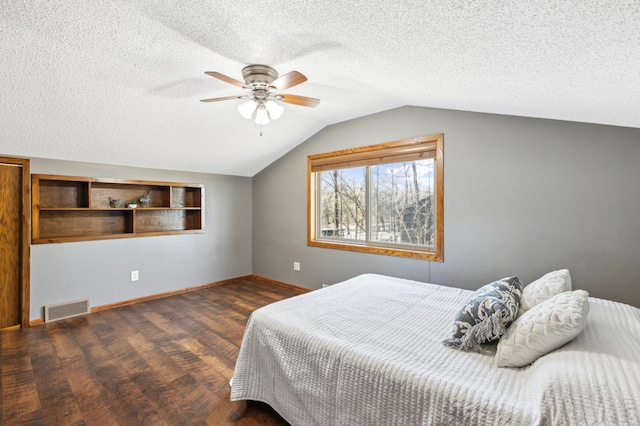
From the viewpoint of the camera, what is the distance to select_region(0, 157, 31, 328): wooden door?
3.10 metres

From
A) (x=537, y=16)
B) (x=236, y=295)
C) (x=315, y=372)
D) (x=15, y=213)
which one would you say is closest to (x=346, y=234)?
(x=236, y=295)

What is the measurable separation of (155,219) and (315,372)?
371cm

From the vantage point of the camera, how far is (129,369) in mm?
2352

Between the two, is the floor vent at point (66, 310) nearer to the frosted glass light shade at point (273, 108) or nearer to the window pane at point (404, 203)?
the frosted glass light shade at point (273, 108)

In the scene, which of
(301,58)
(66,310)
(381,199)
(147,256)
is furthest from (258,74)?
(66,310)

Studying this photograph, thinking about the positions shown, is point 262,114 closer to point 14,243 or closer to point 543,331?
point 543,331

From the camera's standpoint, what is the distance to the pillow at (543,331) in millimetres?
1216

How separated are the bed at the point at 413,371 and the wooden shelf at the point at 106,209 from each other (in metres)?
2.99

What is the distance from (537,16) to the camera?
993mm

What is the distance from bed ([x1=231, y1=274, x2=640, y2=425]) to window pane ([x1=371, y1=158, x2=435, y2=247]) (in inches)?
49.1

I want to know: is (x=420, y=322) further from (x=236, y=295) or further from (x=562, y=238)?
(x=236, y=295)

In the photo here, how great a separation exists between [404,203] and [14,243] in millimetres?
4255

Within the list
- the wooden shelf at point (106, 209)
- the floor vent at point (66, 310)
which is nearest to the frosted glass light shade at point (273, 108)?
the wooden shelf at point (106, 209)

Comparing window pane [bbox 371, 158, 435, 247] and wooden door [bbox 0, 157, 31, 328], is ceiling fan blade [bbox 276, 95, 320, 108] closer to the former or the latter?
window pane [bbox 371, 158, 435, 247]
